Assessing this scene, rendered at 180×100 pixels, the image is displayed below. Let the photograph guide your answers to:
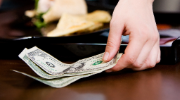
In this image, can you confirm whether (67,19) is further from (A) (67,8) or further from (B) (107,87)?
(B) (107,87)

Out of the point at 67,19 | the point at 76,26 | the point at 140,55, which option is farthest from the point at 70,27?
the point at 140,55

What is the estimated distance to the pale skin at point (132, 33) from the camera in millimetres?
588

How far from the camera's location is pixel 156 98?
50 centimetres

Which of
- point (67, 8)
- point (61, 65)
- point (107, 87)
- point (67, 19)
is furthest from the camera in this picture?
point (67, 8)

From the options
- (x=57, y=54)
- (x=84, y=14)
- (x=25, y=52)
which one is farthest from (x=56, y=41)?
(x=84, y=14)

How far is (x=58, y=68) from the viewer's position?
632 mm

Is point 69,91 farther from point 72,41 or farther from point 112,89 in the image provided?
point 72,41

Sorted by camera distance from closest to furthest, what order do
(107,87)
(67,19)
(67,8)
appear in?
(107,87)
(67,19)
(67,8)

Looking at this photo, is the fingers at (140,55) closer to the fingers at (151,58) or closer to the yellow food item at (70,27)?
the fingers at (151,58)

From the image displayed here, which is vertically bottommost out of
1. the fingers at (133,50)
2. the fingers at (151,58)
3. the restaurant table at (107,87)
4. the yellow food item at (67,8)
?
the restaurant table at (107,87)

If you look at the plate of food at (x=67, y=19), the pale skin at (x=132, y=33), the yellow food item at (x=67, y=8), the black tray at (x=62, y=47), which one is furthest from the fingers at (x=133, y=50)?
the yellow food item at (x=67, y=8)

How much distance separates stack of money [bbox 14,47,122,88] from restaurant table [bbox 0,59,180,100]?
A: 1.0 inches

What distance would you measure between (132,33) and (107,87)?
186mm

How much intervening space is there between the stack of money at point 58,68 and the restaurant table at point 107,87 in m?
0.02
